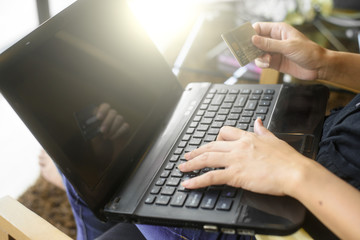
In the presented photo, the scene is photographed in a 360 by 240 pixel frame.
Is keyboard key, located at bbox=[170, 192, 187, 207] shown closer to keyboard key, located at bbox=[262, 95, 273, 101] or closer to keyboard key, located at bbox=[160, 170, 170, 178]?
keyboard key, located at bbox=[160, 170, 170, 178]

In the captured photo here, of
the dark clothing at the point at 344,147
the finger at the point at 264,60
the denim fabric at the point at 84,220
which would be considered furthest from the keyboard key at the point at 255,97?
the denim fabric at the point at 84,220

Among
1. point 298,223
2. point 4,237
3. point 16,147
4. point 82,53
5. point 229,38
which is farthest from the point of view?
point 16,147

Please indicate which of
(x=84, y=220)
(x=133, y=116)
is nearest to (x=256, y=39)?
(x=133, y=116)

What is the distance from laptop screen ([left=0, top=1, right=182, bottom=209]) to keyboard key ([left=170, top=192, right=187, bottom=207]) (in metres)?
0.17

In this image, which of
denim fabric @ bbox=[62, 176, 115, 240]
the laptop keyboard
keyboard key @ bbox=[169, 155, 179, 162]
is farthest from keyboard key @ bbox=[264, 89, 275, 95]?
denim fabric @ bbox=[62, 176, 115, 240]

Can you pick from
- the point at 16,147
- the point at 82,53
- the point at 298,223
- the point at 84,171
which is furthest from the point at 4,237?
the point at 16,147

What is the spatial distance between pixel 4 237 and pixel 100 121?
301mm

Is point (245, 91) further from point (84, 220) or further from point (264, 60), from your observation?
point (84, 220)

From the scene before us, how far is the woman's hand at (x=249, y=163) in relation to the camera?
658 millimetres

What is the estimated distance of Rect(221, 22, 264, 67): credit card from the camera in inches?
36.8

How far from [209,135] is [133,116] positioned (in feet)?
0.64

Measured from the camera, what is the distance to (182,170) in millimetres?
773

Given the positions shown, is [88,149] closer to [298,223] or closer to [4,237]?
[4,237]

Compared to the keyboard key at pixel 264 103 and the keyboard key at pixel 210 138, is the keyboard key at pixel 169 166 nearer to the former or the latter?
the keyboard key at pixel 210 138
